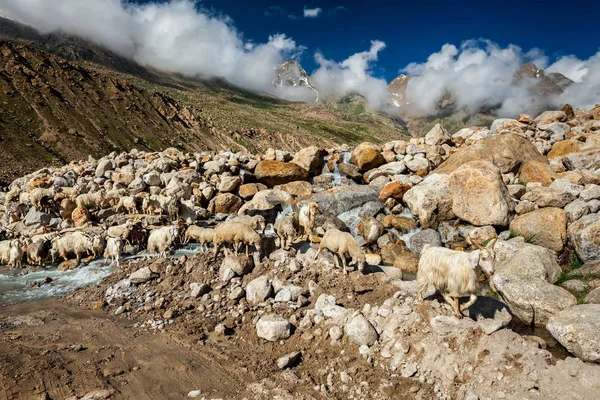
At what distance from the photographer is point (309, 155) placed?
29.0 m

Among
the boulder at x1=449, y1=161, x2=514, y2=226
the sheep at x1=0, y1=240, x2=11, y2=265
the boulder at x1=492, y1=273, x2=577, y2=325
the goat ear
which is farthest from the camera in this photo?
the boulder at x1=449, y1=161, x2=514, y2=226

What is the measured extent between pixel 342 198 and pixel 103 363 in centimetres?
1695

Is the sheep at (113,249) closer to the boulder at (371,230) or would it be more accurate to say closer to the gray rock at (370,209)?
the boulder at (371,230)

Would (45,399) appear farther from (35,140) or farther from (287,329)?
(35,140)

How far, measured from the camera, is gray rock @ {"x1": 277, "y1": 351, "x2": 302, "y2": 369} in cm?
809

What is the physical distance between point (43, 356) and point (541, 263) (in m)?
16.3

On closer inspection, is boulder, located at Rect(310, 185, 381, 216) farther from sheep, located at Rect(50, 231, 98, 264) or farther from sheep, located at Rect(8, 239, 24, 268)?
sheep, located at Rect(8, 239, 24, 268)

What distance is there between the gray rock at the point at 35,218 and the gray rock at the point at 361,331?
2181cm

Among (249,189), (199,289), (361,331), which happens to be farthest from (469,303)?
(249,189)

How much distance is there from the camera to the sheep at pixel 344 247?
35.3 feet

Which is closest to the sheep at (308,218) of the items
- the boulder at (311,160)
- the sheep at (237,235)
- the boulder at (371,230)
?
the sheep at (237,235)

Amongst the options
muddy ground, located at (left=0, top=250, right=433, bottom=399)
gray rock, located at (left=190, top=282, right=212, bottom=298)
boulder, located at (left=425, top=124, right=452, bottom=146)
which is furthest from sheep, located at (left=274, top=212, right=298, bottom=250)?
boulder, located at (left=425, top=124, right=452, bottom=146)

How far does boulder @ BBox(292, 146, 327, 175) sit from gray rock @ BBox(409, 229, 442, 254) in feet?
39.9

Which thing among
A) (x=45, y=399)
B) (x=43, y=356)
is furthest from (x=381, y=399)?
(x=43, y=356)
